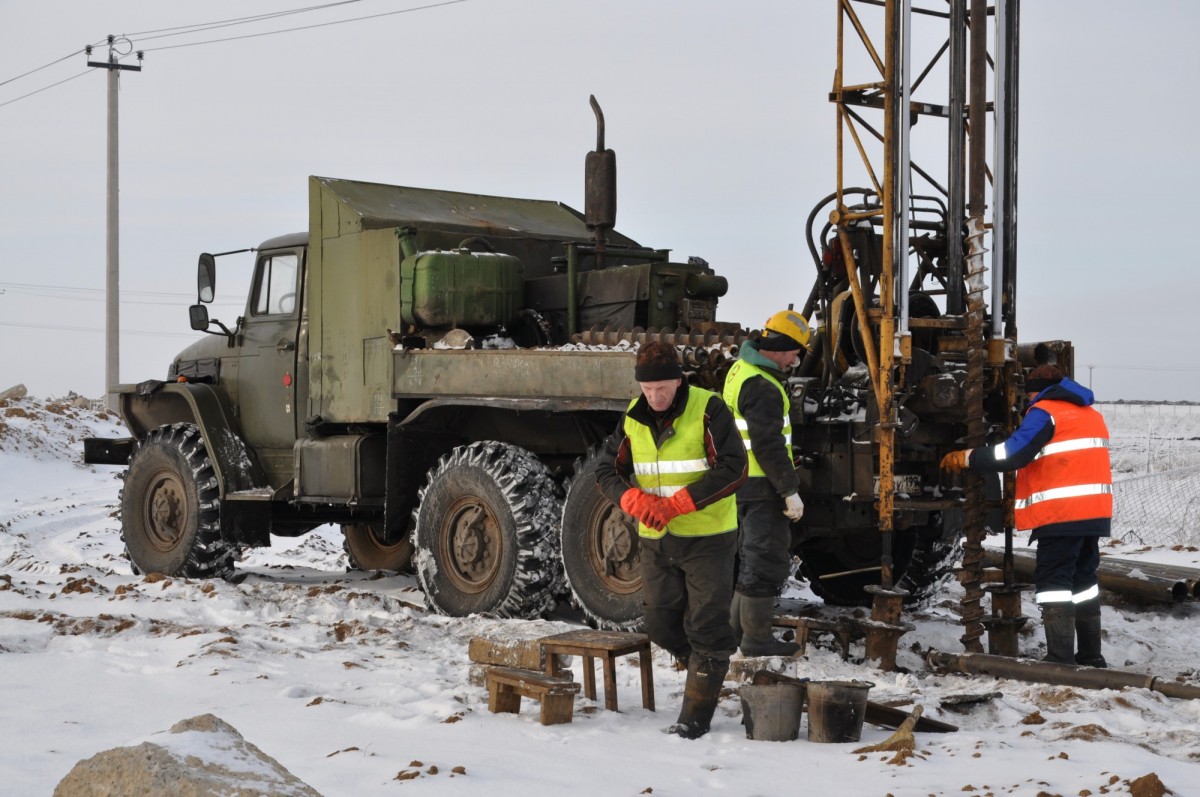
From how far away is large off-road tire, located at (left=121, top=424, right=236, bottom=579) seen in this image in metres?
11.9

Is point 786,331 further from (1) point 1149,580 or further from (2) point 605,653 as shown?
(1) point 1149,580

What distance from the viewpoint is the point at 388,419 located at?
1040 centimetres

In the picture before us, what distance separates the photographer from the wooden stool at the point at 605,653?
263 inches

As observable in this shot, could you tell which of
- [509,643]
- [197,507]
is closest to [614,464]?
[509,643]

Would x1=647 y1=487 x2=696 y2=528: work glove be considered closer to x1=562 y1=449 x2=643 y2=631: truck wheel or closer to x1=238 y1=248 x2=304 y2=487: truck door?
x1=562 y1=449 x2=643 y2=631: truck wheel

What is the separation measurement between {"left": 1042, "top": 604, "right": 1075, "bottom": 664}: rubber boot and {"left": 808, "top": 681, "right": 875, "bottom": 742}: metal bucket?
2.07 metres

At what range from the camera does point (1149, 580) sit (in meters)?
9.82

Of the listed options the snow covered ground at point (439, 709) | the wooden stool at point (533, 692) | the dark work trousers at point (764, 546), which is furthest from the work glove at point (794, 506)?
the wooden stool at point (533, 692)

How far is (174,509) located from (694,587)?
7.15 meters

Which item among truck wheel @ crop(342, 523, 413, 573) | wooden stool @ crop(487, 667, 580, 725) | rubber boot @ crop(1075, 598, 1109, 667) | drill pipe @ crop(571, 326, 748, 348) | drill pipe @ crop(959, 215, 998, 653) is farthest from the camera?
truck wheel @ crop(342, 523, 413, 573)

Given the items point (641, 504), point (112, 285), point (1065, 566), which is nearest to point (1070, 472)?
point (1065, 566)

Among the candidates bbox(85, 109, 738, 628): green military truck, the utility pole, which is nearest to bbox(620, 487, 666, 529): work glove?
bbox(85, 109, 738, 628): green military truck

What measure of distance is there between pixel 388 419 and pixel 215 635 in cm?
239

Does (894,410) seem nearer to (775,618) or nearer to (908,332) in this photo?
(908,332)
